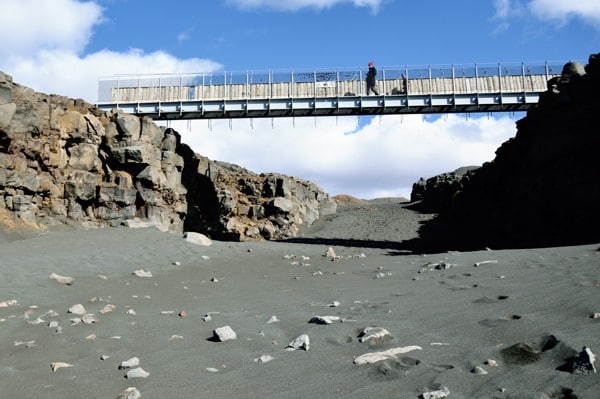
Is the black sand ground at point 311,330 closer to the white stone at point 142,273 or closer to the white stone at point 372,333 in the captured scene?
the white stone at point 372,333

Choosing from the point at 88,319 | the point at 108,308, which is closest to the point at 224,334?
the point at 88,319

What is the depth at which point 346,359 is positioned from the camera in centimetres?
461

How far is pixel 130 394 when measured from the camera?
13.3ft

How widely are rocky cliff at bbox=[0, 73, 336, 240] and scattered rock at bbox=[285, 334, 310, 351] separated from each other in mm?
18120

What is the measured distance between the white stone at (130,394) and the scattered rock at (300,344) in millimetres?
1662

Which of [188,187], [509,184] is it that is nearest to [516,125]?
[509,184]

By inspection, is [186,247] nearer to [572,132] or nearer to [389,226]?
[572,132]

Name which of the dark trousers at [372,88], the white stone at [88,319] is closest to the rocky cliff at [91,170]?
the dark trousers at [372,88]

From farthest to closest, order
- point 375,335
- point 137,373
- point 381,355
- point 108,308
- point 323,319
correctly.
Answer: point 108,308, point 323,319, point 375,335, point 137,373, point 381,355

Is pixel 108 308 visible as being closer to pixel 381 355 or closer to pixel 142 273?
pixel 142 273

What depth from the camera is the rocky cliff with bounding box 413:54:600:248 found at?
2180 cm

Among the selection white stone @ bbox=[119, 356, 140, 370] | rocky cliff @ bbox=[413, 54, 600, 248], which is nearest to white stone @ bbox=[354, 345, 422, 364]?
white stone @ bbox=[119, 356, 140, 370]

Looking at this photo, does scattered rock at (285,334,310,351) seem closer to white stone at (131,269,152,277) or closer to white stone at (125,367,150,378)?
white stone at (125,367,150,378)

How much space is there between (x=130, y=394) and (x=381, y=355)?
7.51ft
